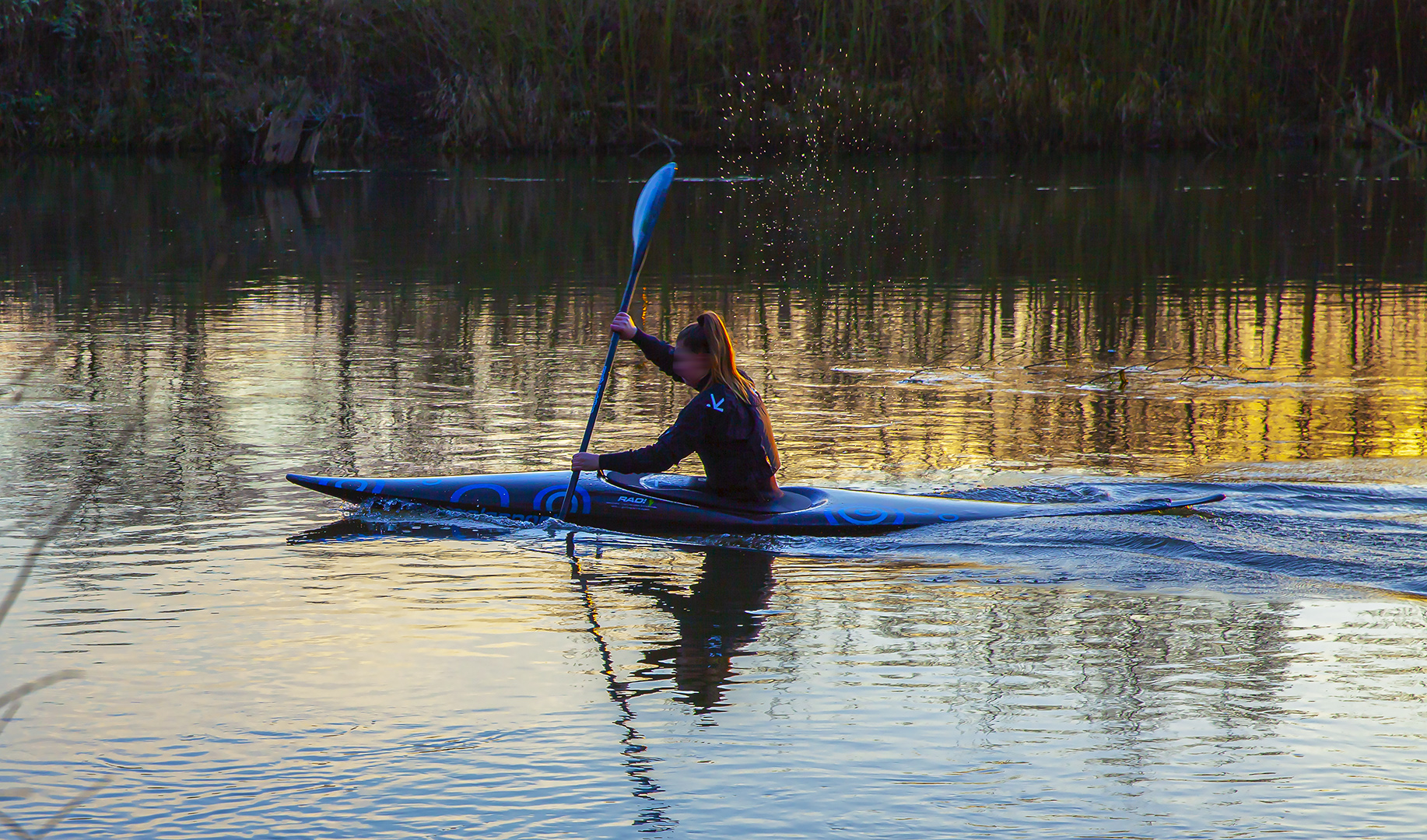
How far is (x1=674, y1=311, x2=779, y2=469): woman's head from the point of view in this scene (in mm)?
6566

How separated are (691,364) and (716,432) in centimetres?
30

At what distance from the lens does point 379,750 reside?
4355mm

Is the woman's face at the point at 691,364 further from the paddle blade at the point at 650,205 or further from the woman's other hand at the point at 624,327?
the paddle blade at the point at 650,205

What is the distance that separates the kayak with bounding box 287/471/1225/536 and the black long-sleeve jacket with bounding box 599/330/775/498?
0.10 metres

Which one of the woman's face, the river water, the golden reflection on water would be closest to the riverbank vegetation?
the golden reflection on water

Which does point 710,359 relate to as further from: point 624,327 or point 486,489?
point 486,489

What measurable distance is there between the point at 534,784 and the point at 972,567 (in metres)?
2.49

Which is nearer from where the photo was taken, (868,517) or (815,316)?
(868,517)

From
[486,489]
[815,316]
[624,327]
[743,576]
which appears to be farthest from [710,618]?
[815,316]

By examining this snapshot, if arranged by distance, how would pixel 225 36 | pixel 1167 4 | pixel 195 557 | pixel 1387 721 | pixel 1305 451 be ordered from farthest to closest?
pixel 225 36 < pixel 1167 4 < pixel 1305 451 < pixel 195 557 < pixel 1387 721

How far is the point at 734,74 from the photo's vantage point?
2619 centimetres

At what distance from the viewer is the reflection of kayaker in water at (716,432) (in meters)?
6.57

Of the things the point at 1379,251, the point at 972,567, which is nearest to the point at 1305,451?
the point at 972,567

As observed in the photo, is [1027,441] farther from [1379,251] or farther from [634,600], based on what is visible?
[1379,251]
